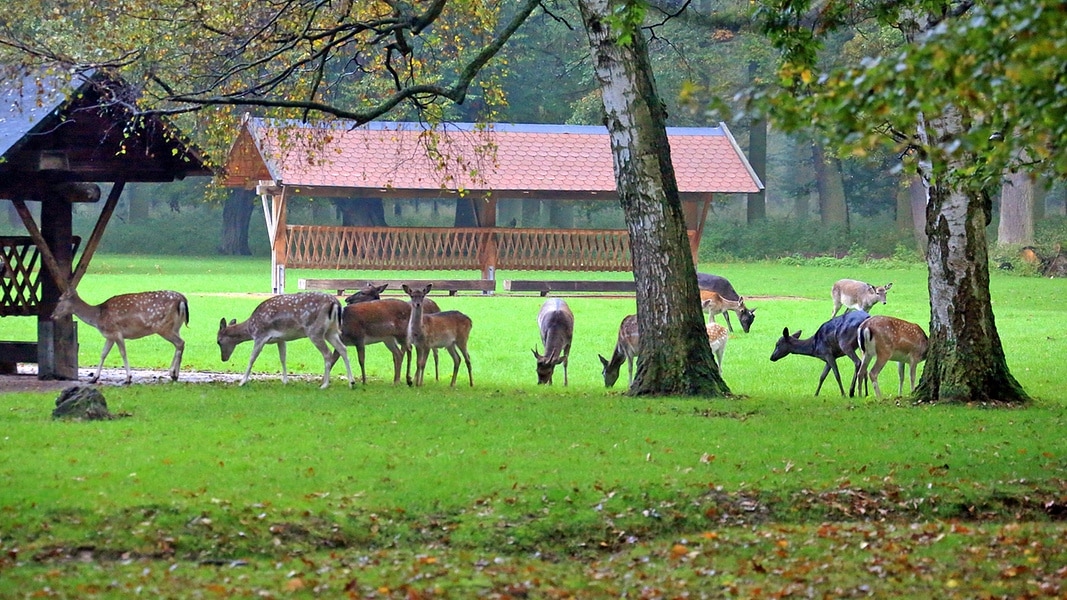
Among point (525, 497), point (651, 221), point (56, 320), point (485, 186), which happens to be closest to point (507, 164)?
point (485, 186)

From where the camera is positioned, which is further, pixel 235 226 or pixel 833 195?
pixel 833 195

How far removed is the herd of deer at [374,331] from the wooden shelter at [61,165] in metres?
0.44

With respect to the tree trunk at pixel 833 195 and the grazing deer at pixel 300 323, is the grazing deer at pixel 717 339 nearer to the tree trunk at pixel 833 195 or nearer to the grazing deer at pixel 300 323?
the grazing deer at pixel 300 323

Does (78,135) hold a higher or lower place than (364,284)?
higher

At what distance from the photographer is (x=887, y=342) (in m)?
15.4

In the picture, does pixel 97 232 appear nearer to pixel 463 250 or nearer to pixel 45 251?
pixel 45 251

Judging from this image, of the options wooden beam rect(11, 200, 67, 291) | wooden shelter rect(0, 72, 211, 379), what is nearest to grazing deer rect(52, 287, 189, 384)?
wooden beam rect(11, 200, 67, 291)

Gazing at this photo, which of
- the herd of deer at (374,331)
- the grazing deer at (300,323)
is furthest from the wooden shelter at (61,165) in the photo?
the grazing deer at (300,323)

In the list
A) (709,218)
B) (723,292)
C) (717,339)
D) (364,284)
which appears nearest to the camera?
(717,339)

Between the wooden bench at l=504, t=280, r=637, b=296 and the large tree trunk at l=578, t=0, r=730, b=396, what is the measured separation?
65.1 feet

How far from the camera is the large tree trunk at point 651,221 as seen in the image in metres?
13.7

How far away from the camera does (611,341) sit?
2338 centimetres

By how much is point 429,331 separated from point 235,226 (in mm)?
41016

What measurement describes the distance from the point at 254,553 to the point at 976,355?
8269 millimetres
